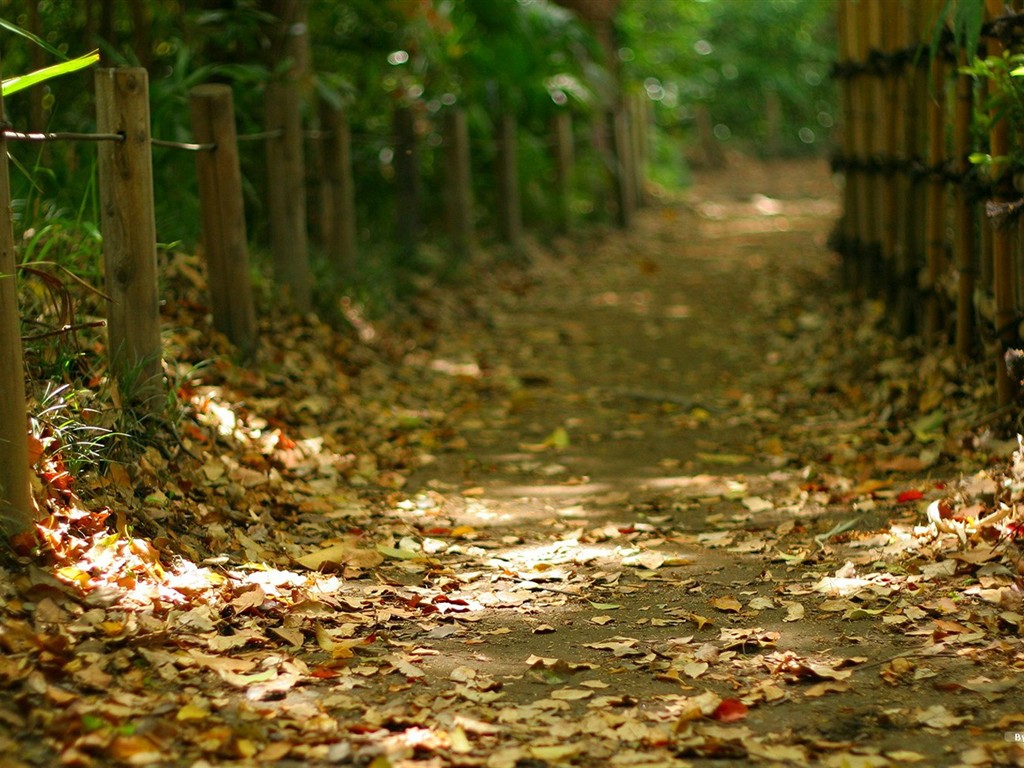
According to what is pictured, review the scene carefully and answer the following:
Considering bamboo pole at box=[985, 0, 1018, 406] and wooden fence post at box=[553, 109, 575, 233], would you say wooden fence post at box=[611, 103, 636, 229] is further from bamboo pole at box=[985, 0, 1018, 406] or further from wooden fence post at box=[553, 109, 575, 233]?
bamboo pole at box=[985, 0, 1018, 406]

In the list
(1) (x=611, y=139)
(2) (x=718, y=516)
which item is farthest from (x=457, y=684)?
(1) (x=611, y=139)

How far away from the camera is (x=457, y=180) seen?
8.76 m

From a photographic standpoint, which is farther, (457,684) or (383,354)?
(383,354)

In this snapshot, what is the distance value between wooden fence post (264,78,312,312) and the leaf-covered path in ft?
0.94

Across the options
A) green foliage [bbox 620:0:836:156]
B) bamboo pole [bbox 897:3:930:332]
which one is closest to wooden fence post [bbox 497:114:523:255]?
bamboo pole [bbox 897:3:930:332]

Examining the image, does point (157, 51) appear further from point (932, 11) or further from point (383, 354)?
point (932, 11)

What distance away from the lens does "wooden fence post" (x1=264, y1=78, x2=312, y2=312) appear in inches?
230

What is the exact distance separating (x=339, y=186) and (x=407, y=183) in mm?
1504

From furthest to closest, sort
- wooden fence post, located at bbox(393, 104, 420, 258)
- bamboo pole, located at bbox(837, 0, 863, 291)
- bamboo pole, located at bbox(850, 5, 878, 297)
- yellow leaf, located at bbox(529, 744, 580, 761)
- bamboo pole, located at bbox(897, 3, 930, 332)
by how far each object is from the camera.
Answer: wooden fence post, located at bbox(393, 104, 420, 258) < bamboo pole, located at bbox(837, 0, 863, 291) < bamboo pole, located at bbox(850, 5, 878, 297) < bamboo pole, located at bbox(897, 3, 930, 332) < yellow leaf, located at bbox(529, 744, 580, 761)

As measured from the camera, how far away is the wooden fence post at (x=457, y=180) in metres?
8.69

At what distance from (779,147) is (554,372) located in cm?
1739

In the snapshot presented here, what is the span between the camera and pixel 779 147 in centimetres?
2269

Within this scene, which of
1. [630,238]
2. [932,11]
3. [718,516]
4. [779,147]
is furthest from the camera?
[779,147]

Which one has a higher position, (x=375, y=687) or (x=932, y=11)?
(x=932, y=11)
